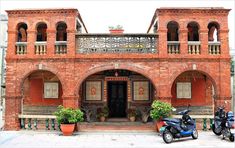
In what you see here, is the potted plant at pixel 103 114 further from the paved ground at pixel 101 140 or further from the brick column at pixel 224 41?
the brick column at pixel 224 41

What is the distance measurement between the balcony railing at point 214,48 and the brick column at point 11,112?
9.64 m

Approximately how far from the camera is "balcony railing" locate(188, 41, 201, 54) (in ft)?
44.1

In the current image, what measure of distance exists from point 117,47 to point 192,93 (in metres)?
5.37

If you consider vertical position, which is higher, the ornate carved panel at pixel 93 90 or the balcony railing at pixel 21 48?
the balcony railing at pixel 21 48

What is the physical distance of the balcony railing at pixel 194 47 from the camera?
13453 millimetres

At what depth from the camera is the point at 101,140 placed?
11.2 m

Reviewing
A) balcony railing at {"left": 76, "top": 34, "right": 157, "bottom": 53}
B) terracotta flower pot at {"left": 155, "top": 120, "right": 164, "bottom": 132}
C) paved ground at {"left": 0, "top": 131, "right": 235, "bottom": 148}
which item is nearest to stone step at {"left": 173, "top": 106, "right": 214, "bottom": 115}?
paved ground at {"left": 0, "top": 131, "right": 235, "bottom": 148}

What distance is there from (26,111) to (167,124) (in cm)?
856

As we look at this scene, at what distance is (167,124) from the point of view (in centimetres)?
1084

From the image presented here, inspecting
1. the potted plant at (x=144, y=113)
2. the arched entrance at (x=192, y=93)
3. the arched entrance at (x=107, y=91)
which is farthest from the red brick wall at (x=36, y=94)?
the arched entrance at (x=192, y=93)

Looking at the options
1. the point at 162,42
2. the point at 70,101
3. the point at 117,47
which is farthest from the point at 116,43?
the point at 70,101

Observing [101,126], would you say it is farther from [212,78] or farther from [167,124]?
[212,78]

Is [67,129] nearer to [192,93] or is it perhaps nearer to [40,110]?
[40,110]

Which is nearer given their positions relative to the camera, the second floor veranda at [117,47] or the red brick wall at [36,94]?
the second floor veranda at [117,47]
